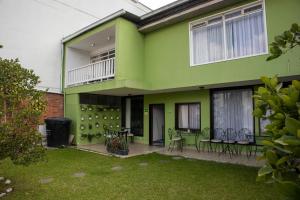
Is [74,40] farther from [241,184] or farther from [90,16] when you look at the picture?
[241,184]

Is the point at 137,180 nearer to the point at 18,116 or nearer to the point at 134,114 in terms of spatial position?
the point at 18,116

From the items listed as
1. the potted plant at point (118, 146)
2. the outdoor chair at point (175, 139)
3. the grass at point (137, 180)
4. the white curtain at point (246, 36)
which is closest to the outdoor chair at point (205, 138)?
the outdoor chair at point (175, 139)

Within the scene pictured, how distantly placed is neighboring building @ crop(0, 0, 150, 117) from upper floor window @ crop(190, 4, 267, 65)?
8.70 m

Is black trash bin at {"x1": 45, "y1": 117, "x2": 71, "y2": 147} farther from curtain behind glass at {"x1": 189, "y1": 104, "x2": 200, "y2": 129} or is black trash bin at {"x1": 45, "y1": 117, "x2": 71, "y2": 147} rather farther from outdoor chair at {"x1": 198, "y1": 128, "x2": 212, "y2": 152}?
outdoor chair at {"x1": 198, "y1": 128, "x2": 212, "y2": 152}

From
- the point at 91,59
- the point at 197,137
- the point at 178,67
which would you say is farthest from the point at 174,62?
the point at 91,59

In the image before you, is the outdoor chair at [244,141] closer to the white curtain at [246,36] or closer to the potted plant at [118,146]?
the white curtain at [246,36]

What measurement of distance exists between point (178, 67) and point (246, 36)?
10.0 feet

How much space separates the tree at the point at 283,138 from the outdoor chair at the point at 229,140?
8680 mm

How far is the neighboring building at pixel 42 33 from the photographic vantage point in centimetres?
1205

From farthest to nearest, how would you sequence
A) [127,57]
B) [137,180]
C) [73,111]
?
[73,111], [127,57], [137,180]

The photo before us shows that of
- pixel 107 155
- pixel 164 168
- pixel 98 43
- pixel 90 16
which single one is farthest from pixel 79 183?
pixel 90 16

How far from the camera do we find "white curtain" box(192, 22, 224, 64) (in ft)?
30.5

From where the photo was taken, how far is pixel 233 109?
10.2 meters

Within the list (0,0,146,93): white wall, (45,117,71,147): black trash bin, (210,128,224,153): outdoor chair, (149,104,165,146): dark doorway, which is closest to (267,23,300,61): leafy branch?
(210,128,224,153): outdoor chair
